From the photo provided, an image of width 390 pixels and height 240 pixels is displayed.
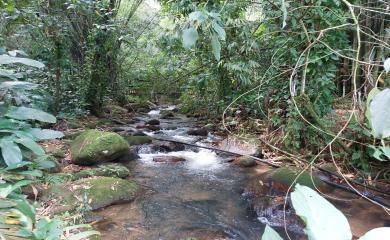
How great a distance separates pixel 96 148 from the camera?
4.83m

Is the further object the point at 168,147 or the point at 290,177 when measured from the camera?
the point at 168,147

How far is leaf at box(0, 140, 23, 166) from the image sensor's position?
2744 millimetres

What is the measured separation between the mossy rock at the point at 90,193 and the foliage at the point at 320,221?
3.13 m

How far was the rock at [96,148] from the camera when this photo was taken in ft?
15.6

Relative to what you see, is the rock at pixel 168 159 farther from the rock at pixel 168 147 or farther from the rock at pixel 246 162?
the rock at pixel 246 162

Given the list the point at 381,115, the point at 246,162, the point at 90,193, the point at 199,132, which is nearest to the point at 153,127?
the point at 199,132

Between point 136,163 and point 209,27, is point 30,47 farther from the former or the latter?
point 209,27

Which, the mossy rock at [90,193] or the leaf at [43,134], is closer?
the leaf at [43,134]

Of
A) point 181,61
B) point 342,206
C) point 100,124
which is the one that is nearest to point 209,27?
point 342,206

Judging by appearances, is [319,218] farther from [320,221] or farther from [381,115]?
[381,115]

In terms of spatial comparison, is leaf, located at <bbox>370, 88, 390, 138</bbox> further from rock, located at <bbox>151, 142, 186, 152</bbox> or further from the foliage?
rock, located at <bbox>151, 142, 186, 152</bbox>

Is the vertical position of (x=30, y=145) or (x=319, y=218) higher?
(x=319, y=218)

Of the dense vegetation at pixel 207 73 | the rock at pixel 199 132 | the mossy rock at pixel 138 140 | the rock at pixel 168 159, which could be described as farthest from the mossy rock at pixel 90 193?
the rock at pixel 199 132

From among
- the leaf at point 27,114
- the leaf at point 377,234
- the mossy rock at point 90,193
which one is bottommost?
the mossy rock at point 90,193
